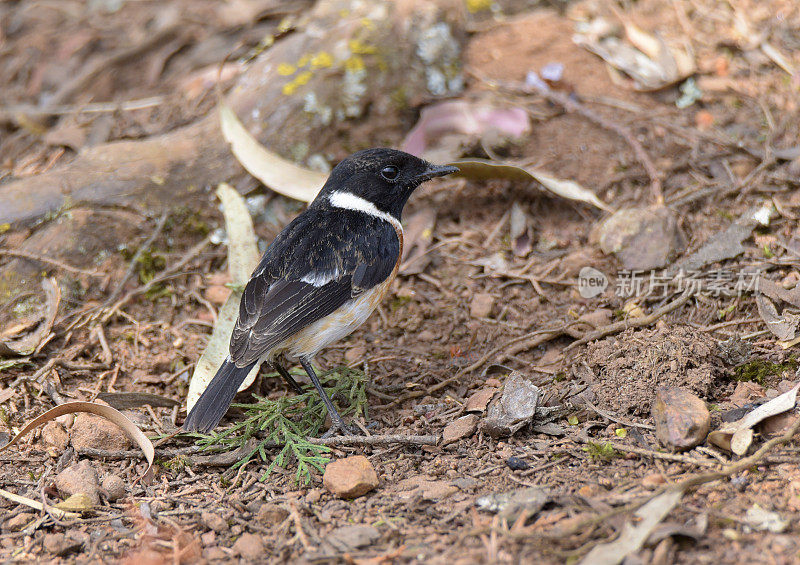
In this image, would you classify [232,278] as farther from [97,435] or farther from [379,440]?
[379,440]

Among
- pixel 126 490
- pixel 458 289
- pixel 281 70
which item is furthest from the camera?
pixel 281 70

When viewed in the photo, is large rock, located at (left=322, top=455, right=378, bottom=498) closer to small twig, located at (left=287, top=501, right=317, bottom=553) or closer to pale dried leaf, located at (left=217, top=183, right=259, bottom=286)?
small twig, located at (left=287, top=501, right=317, bottom=553)

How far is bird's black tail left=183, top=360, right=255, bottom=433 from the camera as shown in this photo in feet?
13.9

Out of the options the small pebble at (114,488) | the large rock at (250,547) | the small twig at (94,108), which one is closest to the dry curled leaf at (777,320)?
the large rock at (250,547)

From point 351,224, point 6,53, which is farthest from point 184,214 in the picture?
point 6,53

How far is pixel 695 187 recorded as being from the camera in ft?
18.6

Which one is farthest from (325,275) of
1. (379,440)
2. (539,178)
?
(539,178)

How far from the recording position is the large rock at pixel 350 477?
375cm

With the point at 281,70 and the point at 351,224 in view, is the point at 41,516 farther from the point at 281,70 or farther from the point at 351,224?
the point at 281,70

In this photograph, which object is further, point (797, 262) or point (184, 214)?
point (184, 214)

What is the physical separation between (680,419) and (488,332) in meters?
1.73

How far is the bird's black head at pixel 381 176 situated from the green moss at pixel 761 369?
2.29 metres

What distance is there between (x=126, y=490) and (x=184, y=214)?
102 inches

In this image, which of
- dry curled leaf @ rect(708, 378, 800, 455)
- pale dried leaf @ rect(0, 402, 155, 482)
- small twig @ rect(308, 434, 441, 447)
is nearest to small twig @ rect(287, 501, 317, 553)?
small twig @ rect(308, 434, 441, 447)
